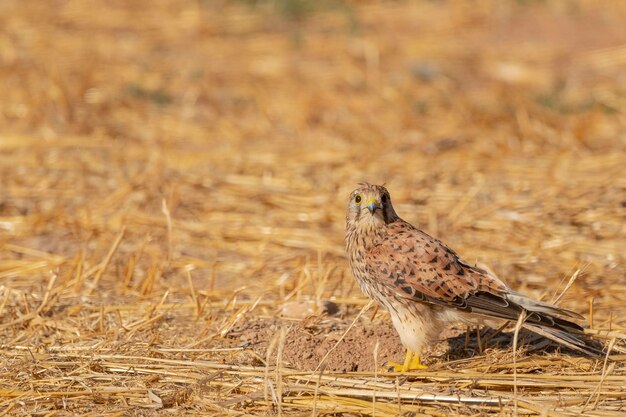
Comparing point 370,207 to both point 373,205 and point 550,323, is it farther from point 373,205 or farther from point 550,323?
point 550,323

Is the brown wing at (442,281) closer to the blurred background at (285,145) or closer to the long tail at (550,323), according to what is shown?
the long tail at (550,323)

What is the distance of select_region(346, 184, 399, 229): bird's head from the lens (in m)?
4.81

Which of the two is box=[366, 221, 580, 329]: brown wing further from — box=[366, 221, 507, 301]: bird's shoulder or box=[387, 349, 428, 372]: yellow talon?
box=[387, 349, 428, 372]: yellow talon

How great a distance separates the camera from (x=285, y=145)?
354 inches

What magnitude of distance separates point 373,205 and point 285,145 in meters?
4.29

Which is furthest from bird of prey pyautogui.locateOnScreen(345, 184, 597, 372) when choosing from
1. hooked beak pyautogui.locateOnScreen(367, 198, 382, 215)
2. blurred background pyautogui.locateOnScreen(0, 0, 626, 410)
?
blurred background pyautogui.locateOnScreen(0, 0, 626, 410)

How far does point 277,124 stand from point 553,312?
216 inches

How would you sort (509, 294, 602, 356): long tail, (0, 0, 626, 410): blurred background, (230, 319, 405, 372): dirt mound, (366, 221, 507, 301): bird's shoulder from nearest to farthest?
(509, 294, 602, 356): long tail
(366, 221, 507, 301): bird's shoulder
(230, 319, 405, 372): dirt mound
(0, 0, 626, 410): blurred background

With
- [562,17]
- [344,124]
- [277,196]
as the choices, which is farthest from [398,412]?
[562,17]

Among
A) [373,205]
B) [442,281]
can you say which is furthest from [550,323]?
[373,205]

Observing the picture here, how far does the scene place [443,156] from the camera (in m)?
8.55

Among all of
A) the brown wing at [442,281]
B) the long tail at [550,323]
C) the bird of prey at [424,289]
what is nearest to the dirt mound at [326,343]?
the bird of prey at [424,289]

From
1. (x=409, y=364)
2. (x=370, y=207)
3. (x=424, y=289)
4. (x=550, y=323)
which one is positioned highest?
(x=370, y=207)

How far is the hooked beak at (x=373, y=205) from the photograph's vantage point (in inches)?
187
